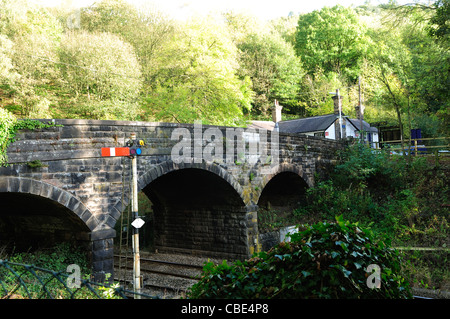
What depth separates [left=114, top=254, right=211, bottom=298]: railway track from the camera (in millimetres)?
11934

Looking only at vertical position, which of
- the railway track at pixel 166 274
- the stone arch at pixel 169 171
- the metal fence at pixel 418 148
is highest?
the metal fence at pixel 418 148

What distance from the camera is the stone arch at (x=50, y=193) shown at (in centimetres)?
860

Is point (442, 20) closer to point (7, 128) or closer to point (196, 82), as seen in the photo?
point (196, 82)

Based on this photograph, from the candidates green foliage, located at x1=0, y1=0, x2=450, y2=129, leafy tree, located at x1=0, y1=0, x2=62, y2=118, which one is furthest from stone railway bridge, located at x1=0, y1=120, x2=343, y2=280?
leafy tree, located at x1=0, y1=0, x2=62, y2=118

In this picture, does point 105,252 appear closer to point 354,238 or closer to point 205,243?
point 205,243

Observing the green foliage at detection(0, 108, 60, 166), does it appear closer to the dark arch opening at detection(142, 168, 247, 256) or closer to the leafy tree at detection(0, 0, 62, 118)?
the dark arch opening at detection(142, 168, 247, 256)

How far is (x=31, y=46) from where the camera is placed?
20.7m

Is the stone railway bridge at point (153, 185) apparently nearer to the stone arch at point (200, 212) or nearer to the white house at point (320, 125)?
the stone arch at point (200, 212)

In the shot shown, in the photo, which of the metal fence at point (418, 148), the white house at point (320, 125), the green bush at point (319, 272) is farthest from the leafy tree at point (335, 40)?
the green bush at point (319, 272)

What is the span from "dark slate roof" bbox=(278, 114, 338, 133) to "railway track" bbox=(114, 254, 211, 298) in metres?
19.4

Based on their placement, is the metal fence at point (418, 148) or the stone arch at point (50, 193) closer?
the stone arch at point (50, 193)

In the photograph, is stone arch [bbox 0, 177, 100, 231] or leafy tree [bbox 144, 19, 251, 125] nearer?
stone arch [bbox 0, 177, 100, 231]

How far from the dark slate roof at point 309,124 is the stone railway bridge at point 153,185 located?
12.6m
